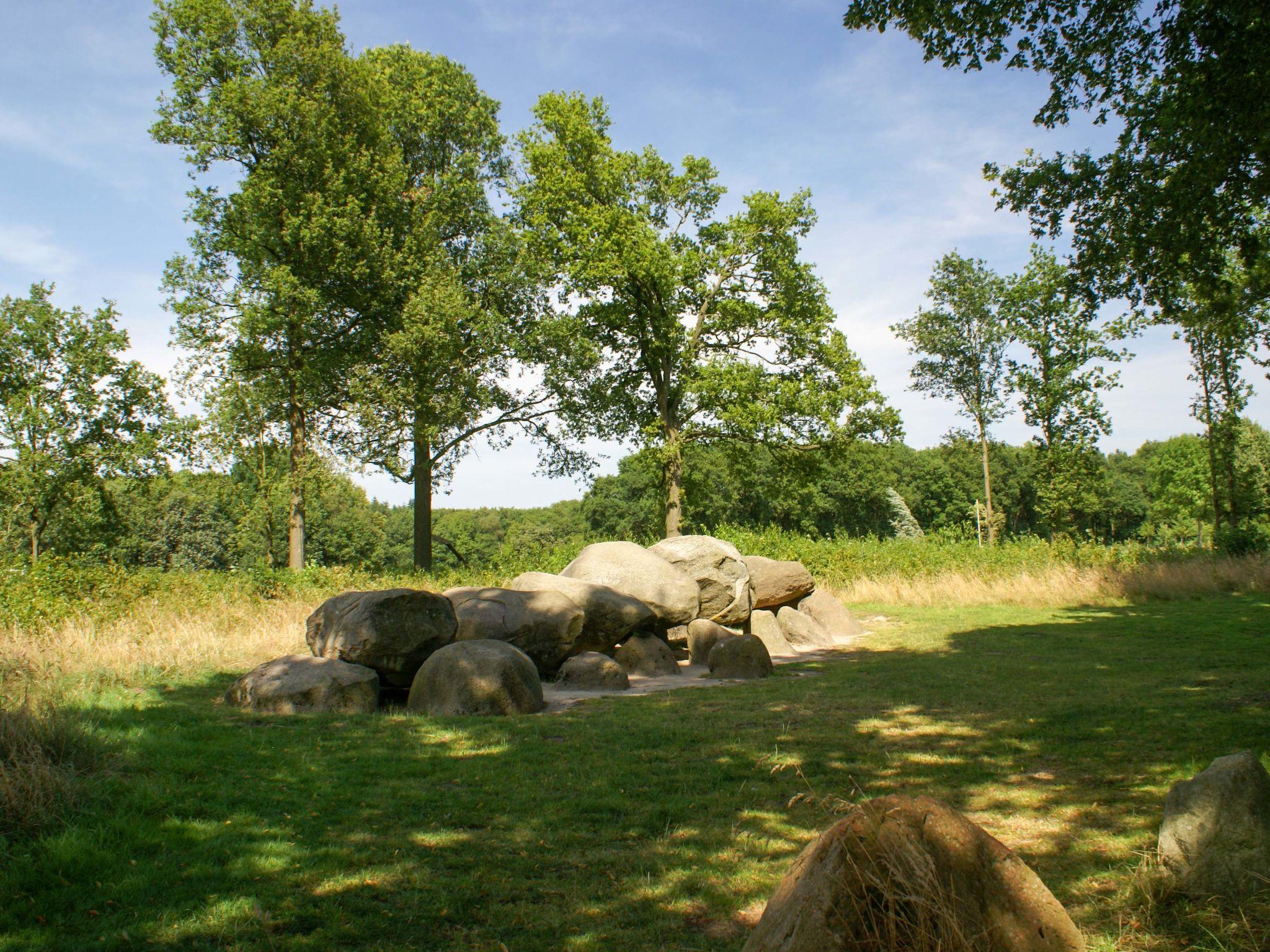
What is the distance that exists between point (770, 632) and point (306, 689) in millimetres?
9296

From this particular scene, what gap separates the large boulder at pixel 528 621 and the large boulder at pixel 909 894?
8897 millimetres

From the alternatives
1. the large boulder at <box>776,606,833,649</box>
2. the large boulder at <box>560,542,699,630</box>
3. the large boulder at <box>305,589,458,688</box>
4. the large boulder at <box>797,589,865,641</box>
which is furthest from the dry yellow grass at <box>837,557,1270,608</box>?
the large boulder at <box>305,589,458,688</box>

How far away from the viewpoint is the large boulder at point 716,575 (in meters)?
16.0

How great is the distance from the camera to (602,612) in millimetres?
13203

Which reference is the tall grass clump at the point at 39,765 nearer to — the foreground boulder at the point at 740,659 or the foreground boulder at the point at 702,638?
the foreground boulder at the point at 740,659

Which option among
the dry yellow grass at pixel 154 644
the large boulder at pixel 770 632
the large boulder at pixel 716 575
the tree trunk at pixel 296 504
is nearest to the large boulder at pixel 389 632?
the dry yellow grass at pixel 154 644

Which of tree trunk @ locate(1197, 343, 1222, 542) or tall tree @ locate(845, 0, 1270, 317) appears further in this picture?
tree trunk @ locate(1197, 343, 1222, 542)

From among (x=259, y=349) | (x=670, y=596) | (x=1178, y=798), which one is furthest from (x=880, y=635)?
(x=259, y=349)

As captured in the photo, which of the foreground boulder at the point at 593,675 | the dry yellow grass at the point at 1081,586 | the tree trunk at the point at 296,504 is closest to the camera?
the foreground boulder at the point at 593,675

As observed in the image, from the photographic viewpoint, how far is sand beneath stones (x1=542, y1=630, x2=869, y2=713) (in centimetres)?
1020

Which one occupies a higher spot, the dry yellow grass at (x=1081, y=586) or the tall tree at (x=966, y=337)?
the tall tree at (x=966, y=337)

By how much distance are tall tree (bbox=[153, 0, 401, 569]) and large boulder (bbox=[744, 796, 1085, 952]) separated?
2269 cm

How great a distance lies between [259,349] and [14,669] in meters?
→ 17.8

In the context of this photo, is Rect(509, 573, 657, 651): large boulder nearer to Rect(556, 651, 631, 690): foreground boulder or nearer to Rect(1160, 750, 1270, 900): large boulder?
Rect(556, 651, 631, 690): foreground boulder
